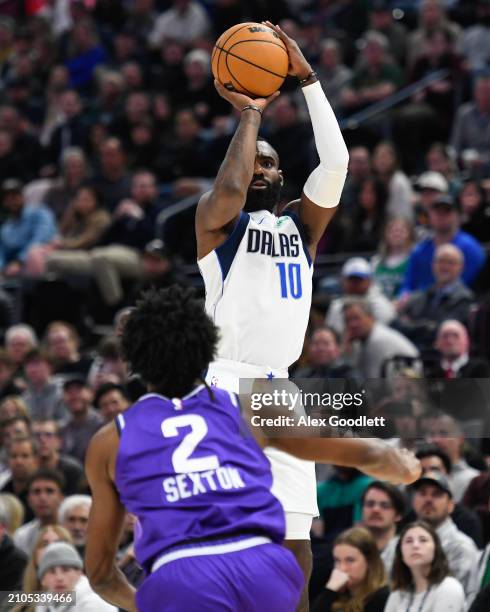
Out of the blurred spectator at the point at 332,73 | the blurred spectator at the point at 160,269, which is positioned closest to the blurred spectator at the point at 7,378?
the blurred spectator at the point at 160,269

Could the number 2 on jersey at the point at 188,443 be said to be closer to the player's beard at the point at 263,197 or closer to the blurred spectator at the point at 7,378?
the player's beard at the point at 263,197

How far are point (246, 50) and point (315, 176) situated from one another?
637 millimetres

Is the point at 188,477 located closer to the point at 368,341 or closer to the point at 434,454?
the point at 434,454

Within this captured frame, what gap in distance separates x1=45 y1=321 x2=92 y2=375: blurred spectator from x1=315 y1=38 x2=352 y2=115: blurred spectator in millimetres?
4392

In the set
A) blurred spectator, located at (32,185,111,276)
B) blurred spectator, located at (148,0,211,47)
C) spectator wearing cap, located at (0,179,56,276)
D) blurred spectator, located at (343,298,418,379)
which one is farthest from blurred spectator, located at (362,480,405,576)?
blurred spectator, located at (148,0,211,47)

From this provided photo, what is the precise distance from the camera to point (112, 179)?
15852mm

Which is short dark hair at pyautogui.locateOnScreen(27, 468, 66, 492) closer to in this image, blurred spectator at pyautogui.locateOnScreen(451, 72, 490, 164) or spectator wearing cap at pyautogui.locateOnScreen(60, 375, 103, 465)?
spectator wearing cap at pyautogui.locateOnScreen(60, 375, 103, 465)

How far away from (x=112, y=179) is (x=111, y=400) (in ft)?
17.3

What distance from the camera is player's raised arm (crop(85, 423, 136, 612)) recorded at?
4.70 m

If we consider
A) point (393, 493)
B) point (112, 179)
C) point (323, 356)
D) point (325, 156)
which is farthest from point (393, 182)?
point (325, 156)

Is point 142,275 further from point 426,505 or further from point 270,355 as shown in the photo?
point 270,355

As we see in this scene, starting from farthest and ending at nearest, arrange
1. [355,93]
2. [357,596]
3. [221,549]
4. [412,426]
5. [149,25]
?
[149,25], [355,93], [412,426], [357,596], [221,549]

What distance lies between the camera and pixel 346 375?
34.1 feet

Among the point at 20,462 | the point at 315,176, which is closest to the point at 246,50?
the point at 315,176
